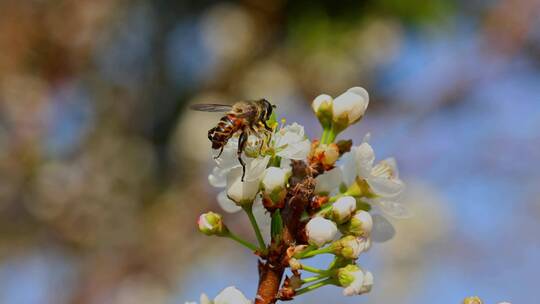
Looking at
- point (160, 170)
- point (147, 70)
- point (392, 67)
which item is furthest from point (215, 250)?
point (392, 67)

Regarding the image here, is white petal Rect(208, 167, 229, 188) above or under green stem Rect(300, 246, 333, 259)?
above

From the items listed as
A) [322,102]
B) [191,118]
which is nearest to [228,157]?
[322,102]

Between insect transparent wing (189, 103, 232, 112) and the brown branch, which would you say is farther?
insect transparent wing (189, 103, 232, 112)

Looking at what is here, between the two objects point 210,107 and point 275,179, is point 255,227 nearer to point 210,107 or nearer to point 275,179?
point 275,179

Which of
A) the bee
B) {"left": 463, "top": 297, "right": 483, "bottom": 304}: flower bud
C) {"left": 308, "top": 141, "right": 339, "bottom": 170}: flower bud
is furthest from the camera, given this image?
the bee

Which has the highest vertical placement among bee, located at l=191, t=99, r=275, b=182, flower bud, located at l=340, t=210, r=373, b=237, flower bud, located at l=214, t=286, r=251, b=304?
bee, located at l=191, t=99, r=275, b=182

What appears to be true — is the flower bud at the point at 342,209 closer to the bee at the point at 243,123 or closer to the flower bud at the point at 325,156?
the flower bud at the point at 325,156

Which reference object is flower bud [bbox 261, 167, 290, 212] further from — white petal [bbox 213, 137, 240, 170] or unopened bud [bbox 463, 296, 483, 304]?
unopened bud [bbox 463, 296, 483, 304]

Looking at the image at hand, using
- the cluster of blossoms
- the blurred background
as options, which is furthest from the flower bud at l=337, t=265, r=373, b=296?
the blurred background
